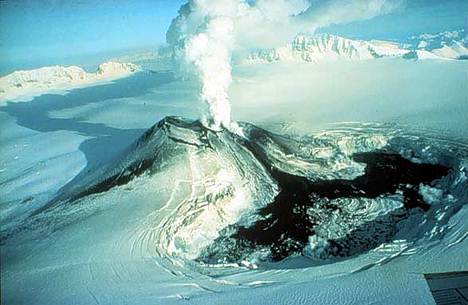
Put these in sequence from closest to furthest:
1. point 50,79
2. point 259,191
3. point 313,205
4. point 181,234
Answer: point 181,234, point 313,205, point 259,191, point 50,79

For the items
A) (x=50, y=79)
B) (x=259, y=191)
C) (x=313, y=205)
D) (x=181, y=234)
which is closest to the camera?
(x=181, y=234)

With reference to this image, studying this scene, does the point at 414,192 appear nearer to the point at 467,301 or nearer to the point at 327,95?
the point at 467,301

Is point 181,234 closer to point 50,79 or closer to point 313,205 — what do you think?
point 313,205

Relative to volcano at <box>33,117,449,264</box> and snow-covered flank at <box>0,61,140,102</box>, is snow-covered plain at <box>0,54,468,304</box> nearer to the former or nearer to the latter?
volcano at <box>33,117,449,264</box>

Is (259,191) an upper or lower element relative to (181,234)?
upper

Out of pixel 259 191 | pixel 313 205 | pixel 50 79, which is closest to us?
pixel 313 205

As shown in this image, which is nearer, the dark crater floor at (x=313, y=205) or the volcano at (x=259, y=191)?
the dark crater floor at (x=313, y=205)

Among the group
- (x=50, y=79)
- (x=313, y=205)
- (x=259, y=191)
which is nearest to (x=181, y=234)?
(x=259, y=191)

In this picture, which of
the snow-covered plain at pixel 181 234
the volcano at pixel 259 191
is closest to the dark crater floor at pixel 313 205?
the volcano at pixel 259 191

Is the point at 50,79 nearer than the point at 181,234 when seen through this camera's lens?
No

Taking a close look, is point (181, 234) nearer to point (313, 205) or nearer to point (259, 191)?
point (259, 191)

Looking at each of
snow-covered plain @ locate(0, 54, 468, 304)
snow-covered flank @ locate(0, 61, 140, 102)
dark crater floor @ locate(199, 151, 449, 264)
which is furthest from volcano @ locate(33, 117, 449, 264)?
snow-covered flank @ locate(0, 61, 140, 102)

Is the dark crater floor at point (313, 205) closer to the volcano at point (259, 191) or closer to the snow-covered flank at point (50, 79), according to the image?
the volcano at point (259, 191)

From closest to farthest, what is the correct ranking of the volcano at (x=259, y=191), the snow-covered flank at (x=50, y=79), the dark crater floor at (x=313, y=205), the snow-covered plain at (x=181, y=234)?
the snow-covered plain at (x=181, y=234) → the dark crater floor at (x=313, y=205) → the volcano at (x=259, y=191) → the snow-covered flank at (x=50, y=79)
